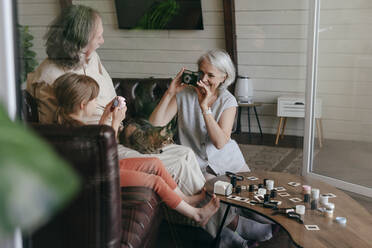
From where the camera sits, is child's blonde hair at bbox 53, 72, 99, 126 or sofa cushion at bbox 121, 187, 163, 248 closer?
child's blonde hair at bbox 53, 72, 99, 126

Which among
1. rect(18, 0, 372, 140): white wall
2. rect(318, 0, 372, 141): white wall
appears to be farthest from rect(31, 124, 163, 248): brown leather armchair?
rect(318, 0, 372, 141): white wall

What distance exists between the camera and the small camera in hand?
5.19 feet

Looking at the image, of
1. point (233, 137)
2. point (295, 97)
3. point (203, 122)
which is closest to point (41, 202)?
point (203, 122)

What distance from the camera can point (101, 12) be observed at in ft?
4.47

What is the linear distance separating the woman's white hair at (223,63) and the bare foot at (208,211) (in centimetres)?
47

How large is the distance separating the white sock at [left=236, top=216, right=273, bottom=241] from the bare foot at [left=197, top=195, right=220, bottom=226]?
0.58ft

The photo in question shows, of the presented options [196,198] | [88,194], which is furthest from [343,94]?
[88,194]

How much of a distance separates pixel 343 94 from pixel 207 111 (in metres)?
1.60

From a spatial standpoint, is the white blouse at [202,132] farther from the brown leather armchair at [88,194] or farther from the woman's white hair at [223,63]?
the brown leather armchair at [88,194]

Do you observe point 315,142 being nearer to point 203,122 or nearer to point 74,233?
point 203,122

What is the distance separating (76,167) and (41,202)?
0.74 metres

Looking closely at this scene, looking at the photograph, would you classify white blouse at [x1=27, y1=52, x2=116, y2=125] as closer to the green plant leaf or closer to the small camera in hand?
the small camera in hand

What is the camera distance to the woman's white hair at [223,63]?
1.66 meters

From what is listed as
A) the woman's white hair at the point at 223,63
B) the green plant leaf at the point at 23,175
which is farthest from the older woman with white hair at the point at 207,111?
the green plant leaf at the point at 23,175
